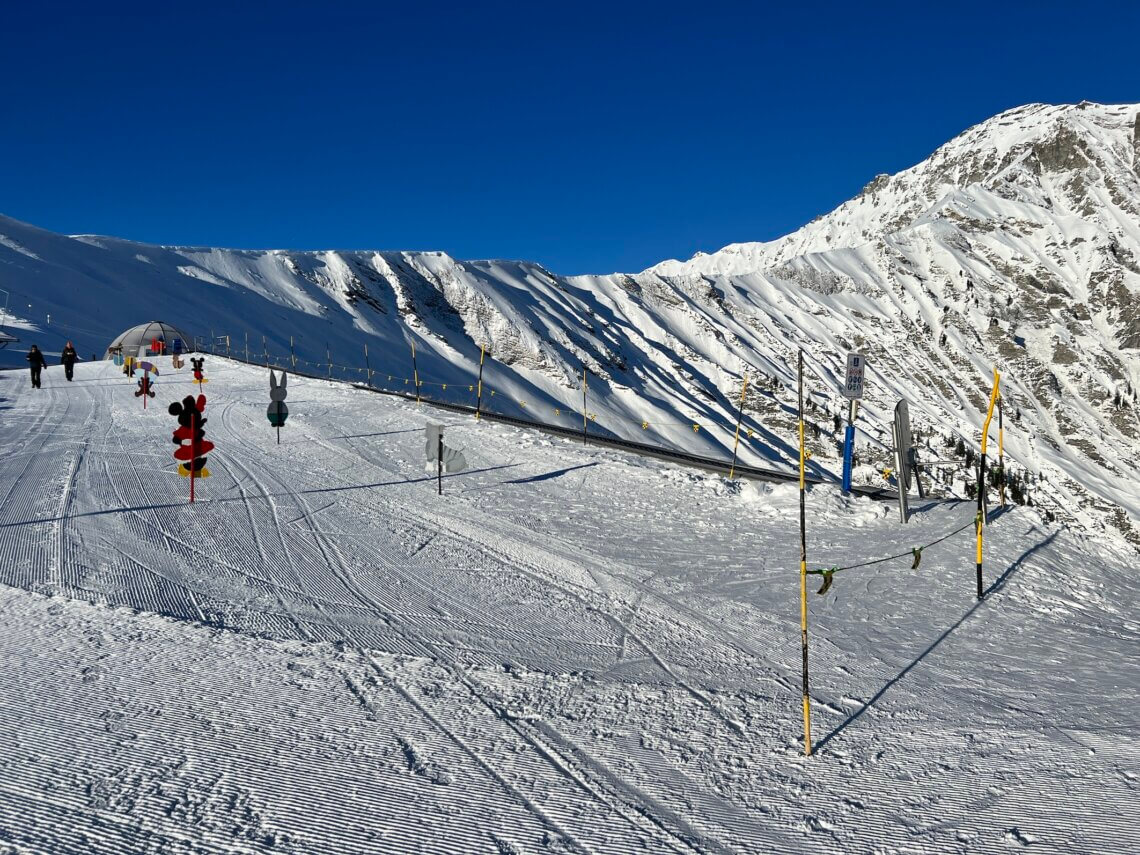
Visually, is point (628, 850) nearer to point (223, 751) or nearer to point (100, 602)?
point (223, 751)

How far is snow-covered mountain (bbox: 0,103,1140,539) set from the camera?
241 feet

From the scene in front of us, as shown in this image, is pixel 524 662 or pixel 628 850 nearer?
pixel 628 850

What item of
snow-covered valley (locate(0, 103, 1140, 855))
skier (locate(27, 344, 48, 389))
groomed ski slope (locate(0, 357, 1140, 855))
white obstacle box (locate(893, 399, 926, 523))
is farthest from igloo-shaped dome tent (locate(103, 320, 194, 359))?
white obstacle box (locate(893, 399, 926, 523))

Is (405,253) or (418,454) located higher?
(405,253)

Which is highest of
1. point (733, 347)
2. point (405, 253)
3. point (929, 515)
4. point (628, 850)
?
point (405, 253)

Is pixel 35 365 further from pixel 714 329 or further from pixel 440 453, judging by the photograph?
pixel 714 329

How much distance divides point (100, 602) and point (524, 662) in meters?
4.40

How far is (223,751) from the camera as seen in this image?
5.18 m

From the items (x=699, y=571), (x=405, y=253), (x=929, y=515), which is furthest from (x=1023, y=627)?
(x=405, y=253)

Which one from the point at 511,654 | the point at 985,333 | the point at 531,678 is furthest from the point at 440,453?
the point at 985,333

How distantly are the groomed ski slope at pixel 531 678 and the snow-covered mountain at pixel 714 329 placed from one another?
2748 centimetres

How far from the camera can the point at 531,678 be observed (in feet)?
22.1

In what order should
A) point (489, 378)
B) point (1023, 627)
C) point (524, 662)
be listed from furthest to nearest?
point (489, 378)
point (1023, 627)
point (524, 662)

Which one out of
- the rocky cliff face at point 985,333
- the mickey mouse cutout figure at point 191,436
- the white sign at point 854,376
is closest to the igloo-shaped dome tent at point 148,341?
the mickey mouse cutout figure at point 191,436
